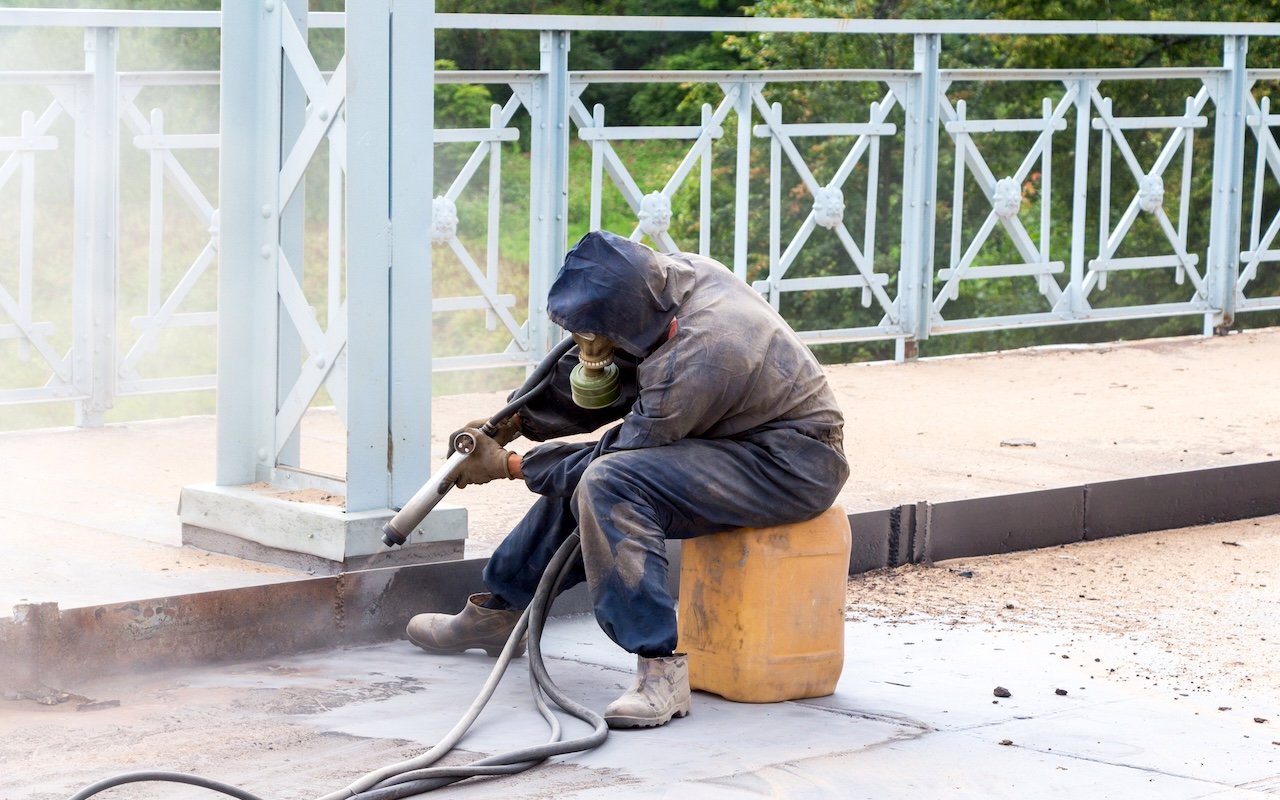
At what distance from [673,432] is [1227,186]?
7919mm

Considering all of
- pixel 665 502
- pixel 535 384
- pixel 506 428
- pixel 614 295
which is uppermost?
pixel 614 295

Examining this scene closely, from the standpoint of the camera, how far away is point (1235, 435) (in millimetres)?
8562

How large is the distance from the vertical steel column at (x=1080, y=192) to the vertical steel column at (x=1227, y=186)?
3.67 ft

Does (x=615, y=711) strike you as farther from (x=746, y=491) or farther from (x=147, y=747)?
(x=147, y=747)

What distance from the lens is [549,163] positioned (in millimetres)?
9086

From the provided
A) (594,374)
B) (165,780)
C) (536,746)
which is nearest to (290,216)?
(594,374)

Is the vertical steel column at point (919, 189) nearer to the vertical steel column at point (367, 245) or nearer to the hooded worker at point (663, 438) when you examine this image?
the vertical steel column at point (367, 245)

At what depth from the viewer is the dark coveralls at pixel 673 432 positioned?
485 cm

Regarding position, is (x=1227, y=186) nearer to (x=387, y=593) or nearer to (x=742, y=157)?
(x=742, y=157)

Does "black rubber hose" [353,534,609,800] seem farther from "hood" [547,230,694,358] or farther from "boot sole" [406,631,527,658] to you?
"hood" [547,230,694,358]

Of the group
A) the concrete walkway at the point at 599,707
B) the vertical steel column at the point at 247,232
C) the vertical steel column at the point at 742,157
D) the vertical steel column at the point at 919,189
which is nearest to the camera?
the concrete walkway at the point at 599,707

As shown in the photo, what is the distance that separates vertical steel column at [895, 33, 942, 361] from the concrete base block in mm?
5181

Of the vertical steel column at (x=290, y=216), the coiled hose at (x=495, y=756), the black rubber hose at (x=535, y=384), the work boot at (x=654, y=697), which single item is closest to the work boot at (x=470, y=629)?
the coiled hose at (x=495, y=756)

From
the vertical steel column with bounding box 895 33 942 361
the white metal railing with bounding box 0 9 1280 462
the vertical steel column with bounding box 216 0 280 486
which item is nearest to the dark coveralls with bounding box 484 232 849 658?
the white metal railing with bounding box 0 9 1280 462
